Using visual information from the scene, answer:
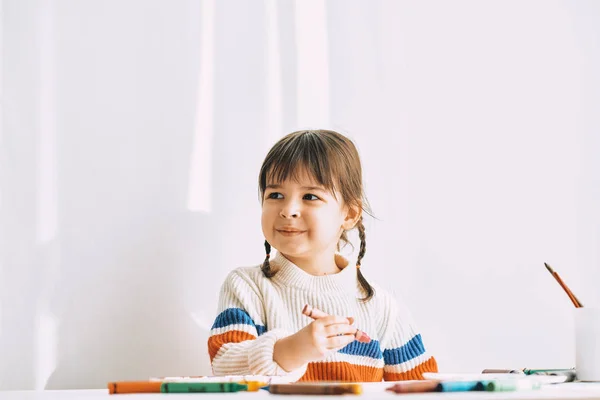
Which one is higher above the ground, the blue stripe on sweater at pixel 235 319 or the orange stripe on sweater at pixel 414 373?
the blue stripe on sweater at pixel 235 319

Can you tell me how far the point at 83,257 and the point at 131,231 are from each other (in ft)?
0.32

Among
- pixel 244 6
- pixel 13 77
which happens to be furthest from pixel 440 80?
pixel 13 77

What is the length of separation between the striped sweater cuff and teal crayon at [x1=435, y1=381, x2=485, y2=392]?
38 centimetres

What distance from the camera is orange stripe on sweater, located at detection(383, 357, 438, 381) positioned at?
1.43 meters

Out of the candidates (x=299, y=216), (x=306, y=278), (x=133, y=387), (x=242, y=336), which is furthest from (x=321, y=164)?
(x=133, y=387)

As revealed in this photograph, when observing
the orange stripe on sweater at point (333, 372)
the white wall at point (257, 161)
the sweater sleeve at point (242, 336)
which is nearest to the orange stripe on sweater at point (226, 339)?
the sweater sleeve at point (242, 336)

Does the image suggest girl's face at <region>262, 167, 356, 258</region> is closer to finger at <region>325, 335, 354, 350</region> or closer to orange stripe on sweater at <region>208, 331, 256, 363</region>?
orange stripe on sweater at <region>208, 331, 256, 363</region>

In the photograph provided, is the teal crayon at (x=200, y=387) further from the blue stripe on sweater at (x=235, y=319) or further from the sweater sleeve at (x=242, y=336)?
the blue stripe on sweater at (x=235, y=319)

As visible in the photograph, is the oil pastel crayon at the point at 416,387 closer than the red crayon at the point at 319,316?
Yes

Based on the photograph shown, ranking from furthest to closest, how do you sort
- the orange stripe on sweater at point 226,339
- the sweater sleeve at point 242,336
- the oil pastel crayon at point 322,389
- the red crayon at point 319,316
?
the orange stripe on sweater at point 226,339, the sweater sleeve at point 242,336, the red crayon at point 319,316, the oil pastel crayon at point 322,389

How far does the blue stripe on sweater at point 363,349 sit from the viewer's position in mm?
1363

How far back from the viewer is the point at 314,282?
1405mm

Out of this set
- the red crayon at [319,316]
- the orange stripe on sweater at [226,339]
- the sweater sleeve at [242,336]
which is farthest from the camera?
the orange stripe on sweater at [226,339]

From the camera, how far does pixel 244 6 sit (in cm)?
160
